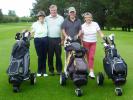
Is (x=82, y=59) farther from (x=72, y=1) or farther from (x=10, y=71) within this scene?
(x=72, y=1)

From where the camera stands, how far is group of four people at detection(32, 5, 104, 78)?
11195mm

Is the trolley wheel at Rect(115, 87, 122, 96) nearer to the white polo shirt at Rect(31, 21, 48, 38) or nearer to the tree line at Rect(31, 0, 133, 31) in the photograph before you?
the white polo shirt at Rect(31, 21, 48, 38)

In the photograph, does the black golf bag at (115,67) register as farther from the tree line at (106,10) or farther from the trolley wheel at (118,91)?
the tree line at (106,10)

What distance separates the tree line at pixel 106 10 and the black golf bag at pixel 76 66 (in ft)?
177

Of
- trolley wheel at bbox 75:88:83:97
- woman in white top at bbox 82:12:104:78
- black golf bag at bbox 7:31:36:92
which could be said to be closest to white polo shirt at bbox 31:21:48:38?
black golf bag at bbox 7:31:36:92

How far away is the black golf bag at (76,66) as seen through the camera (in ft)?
30.3

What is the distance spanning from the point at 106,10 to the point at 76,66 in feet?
235

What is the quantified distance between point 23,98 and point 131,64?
21.0 ft

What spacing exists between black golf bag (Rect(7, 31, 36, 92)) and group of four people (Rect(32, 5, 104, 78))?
707 millimetres

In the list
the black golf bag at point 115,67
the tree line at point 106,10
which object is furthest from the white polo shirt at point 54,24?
the tree line at point 106,10

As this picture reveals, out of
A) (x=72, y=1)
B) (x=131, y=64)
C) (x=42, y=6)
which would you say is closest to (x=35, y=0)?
(x=42, y=6)

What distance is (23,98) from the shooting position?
9273mm

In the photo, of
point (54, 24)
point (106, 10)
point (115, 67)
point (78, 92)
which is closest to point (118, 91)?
point (115, 67)

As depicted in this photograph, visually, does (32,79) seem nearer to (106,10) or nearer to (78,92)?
(78,92)
